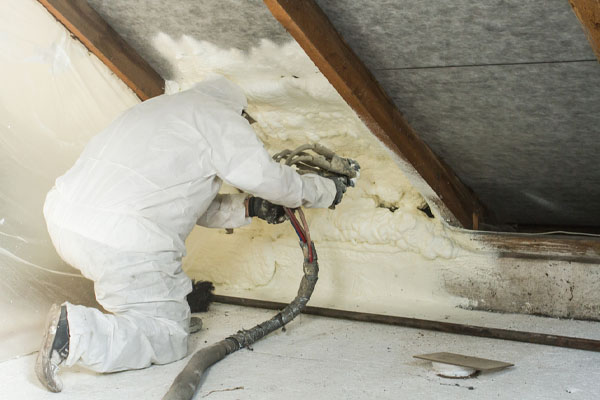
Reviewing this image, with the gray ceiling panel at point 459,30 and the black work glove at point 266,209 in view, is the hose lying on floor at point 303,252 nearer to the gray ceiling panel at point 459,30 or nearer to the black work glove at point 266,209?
the black work glove at point 266,209

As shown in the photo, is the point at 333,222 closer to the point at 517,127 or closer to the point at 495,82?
the point at 517,127

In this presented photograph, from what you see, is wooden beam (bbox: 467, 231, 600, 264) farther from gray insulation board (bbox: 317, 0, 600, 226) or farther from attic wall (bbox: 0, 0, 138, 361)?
attic wall (bbox: 0, 0, 138, 361)

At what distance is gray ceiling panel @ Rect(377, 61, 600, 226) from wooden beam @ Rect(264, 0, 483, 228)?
0.17 ft

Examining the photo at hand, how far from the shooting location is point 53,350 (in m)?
1.88

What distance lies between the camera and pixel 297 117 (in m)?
2.80

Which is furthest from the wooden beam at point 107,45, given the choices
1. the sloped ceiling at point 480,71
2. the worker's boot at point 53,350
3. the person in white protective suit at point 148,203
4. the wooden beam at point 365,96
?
the worker's boot at point 53,350

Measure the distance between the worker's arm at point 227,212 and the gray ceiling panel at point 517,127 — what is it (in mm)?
786

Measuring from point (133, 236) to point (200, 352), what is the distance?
0.45m

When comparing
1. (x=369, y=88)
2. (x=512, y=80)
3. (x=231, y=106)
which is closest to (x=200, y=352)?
(x=231, y=106)

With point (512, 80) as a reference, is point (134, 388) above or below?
below

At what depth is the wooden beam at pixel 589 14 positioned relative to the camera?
1426 millimetres

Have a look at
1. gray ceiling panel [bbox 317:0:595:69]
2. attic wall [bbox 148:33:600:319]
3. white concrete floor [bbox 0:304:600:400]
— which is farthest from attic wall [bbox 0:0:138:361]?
gray ceiling panel [bbox 317:0:595:69]

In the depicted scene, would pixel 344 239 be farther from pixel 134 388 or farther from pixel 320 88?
pixel 134 388

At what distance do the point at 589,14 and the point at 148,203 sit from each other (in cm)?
144
